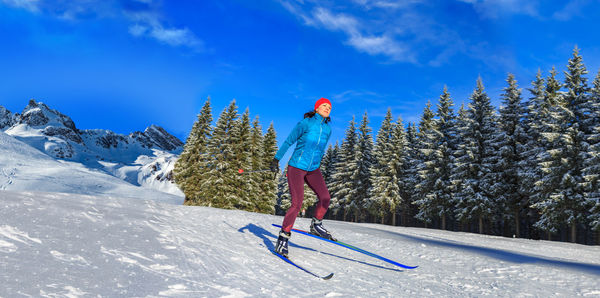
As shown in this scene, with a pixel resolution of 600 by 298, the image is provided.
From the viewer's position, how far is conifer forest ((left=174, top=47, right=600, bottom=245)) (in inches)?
829

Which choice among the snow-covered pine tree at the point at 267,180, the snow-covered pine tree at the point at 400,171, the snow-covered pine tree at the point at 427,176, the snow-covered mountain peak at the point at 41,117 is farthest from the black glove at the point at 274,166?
the snow-covered mountain peak at the point at 41,117

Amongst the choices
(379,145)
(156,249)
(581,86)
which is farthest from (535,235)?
(156,249)

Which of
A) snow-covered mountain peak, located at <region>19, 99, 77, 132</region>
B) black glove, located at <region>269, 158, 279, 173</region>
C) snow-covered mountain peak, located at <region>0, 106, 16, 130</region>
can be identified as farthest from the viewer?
snow-covered mountain peak, located at <region>0, 106, 16, 130</region>

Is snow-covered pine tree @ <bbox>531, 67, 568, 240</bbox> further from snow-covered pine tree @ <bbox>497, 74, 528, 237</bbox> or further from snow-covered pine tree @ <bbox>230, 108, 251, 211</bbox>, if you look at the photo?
snow-covered pine tree @ <bbox>230, 108, 251, 211</bbox>

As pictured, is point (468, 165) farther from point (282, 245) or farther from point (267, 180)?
point (282, 245)

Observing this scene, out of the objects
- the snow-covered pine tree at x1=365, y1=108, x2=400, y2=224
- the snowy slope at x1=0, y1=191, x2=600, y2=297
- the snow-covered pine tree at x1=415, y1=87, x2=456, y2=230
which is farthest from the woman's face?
the snow-covered pine tree at x1=365, y1=108, x2=400, y2=224

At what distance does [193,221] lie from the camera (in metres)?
6.83

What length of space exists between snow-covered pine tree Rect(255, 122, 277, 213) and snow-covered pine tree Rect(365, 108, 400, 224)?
10129mm

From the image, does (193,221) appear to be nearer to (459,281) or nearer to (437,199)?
(459,281)

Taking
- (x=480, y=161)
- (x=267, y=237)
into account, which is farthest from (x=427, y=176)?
(x=267, y=237)

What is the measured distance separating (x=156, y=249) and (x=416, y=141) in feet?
116

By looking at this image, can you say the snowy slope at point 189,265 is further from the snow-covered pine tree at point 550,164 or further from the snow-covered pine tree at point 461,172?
the snow-covered pine tree at point 461,172

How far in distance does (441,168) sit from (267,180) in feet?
57.0

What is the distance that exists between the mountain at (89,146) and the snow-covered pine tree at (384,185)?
48.0 meters
